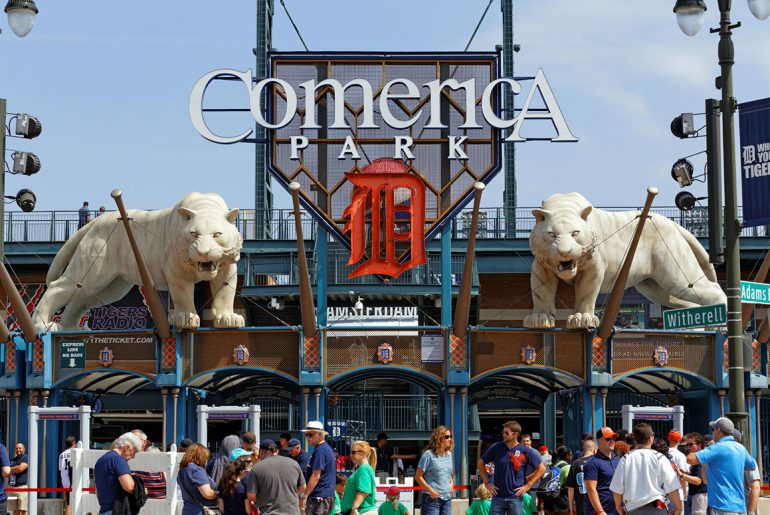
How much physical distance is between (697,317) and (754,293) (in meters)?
1.19

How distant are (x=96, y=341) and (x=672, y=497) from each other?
1771cm

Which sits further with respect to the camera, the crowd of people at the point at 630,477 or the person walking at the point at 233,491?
the person walking at the point at 233,491

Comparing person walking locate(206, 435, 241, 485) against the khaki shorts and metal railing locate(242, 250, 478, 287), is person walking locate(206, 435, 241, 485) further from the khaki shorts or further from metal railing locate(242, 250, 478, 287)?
metal railing locate(242, 250, 478, 287)

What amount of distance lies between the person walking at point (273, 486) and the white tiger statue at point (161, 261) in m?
14.9

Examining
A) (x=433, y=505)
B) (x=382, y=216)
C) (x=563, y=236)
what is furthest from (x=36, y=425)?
(x=433, y=505)

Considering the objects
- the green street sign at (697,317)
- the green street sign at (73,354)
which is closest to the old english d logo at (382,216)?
the green street sign at (73,354)

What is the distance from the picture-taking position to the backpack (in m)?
19.9

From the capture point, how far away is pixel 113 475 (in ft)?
47.6

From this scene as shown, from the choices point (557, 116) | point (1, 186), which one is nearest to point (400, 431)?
point (557, 116)

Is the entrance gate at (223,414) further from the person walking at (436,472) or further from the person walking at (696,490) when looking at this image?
the person walking at (696,490)

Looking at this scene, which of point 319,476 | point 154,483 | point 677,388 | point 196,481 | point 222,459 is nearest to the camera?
point 196,481

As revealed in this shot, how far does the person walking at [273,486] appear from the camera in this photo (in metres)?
14.6

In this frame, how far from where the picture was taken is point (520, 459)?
1683 centimetres

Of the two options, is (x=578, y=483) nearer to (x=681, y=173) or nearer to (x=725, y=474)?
(x=725, y=474)
